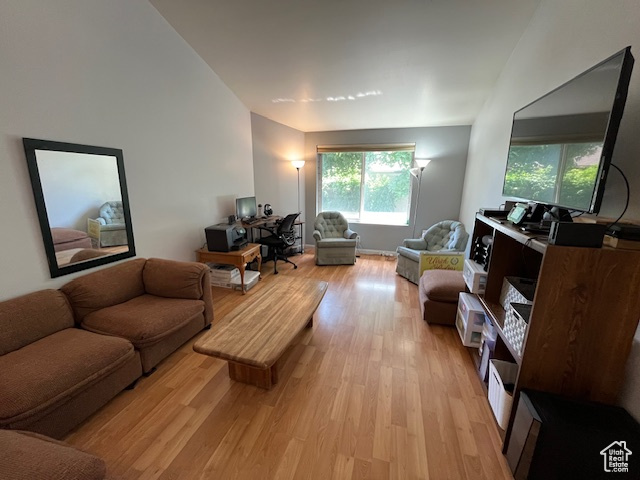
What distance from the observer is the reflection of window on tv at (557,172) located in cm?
106

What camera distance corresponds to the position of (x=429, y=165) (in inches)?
173

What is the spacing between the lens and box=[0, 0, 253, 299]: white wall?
1.56 metres

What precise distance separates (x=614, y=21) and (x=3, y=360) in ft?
11.9

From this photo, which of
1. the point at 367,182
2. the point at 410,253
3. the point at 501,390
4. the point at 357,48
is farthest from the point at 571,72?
the point at 367,182

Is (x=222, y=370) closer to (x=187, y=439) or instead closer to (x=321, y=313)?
(x=187, y=439)

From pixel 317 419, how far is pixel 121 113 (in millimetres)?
2849

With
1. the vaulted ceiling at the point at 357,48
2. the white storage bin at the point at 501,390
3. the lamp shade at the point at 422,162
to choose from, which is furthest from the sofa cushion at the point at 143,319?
the lamp shade at the point at 422,162

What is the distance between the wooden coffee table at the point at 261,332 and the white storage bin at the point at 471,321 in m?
1.21

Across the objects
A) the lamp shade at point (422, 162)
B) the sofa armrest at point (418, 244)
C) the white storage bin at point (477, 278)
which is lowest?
the sofa armrest at point (418, 244)

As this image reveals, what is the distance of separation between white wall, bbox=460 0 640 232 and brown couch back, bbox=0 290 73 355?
130 inches

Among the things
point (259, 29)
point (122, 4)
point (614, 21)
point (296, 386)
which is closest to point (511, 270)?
point (614, 21)

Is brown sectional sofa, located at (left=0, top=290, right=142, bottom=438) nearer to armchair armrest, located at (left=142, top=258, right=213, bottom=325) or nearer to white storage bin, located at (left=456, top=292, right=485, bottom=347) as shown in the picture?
armchair armrest, located at (left=142, top=258, right=213, bottom=325)

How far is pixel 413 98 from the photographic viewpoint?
10.9 feet

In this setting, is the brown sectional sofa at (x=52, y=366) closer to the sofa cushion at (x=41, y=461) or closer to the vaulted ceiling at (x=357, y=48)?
the sofa cushion at (x=41, y=461)
